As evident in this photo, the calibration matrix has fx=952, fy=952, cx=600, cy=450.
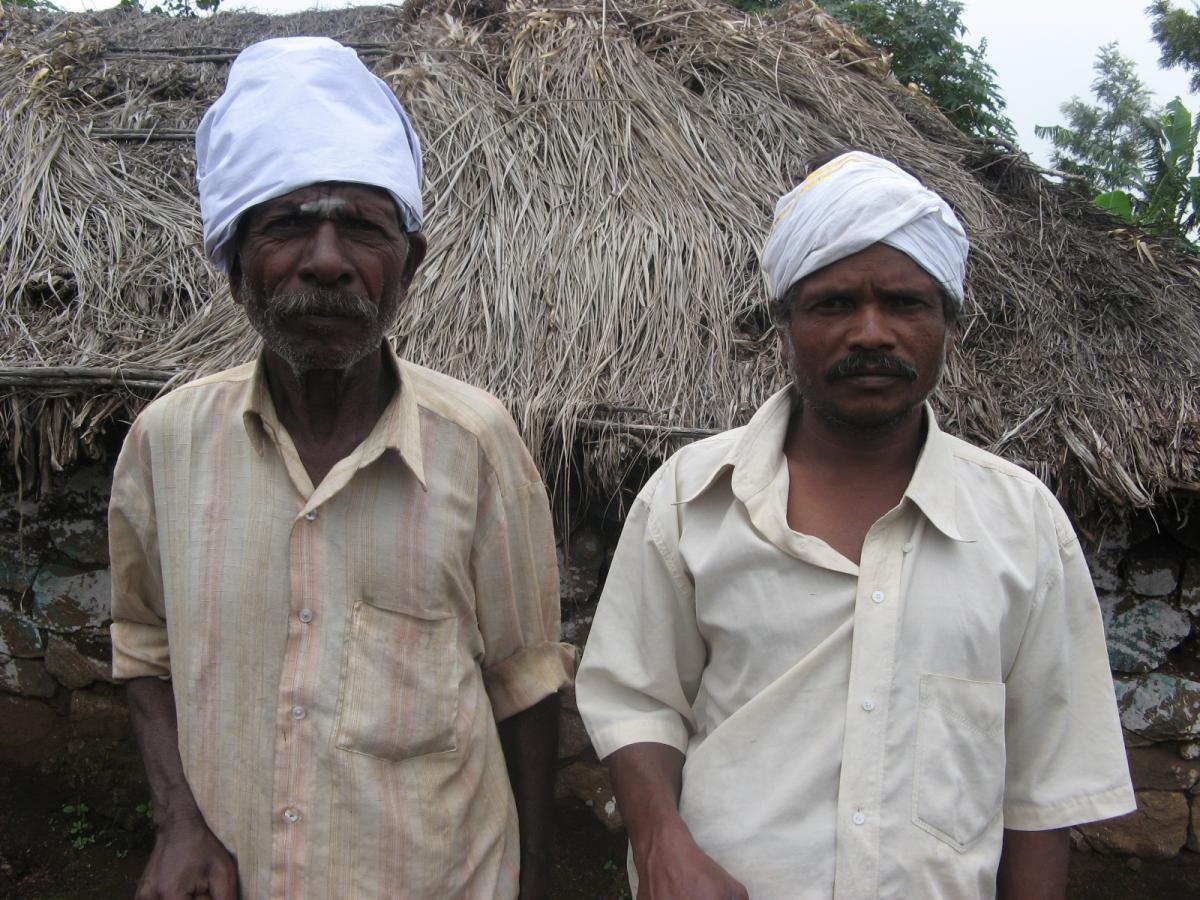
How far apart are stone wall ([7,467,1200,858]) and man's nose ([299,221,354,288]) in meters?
1.57

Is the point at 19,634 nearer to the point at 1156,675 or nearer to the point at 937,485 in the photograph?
the point at 937,485

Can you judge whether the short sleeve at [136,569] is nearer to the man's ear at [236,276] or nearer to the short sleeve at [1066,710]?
the man's ear at [236,276]

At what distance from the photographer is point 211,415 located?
60.0 inches

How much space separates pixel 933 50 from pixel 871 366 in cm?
840

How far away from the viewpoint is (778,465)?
150cm

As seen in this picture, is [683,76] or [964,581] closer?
[964,581]

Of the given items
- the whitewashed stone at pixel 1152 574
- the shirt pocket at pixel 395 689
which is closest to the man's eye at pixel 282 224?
the shirt pocket at pixel 395 689

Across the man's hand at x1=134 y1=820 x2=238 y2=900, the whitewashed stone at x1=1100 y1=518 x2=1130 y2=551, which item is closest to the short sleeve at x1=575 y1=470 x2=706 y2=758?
the man's hand at x1=134 y1=820 x2=238 y2=900

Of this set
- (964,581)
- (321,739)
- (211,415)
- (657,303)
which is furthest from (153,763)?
(657,303)

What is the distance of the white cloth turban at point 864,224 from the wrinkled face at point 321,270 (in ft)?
2.09

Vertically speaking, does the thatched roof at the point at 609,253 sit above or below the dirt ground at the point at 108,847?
above

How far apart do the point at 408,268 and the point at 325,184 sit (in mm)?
215

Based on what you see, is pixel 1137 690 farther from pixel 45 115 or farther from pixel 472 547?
pixel 45 115

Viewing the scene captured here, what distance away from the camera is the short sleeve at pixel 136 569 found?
1.54 m
